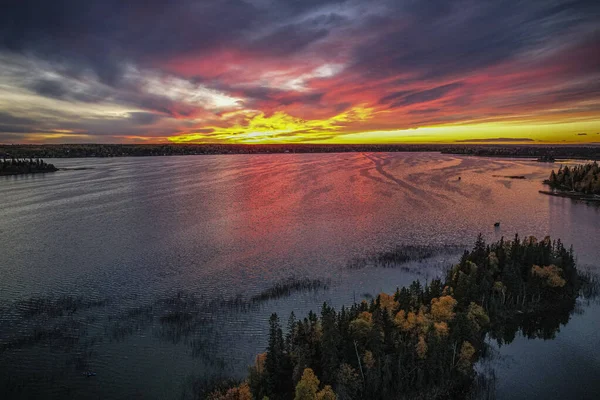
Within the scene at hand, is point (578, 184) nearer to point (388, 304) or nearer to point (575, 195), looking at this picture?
point (575, 195)

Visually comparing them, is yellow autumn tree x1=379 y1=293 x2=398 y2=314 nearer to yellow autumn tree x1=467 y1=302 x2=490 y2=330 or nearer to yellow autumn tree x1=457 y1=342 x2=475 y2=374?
yellow autumn tree x1=457 y1=342 x2=475 y2=374

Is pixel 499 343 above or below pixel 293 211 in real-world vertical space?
below

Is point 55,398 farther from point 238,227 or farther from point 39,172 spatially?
point 39,172

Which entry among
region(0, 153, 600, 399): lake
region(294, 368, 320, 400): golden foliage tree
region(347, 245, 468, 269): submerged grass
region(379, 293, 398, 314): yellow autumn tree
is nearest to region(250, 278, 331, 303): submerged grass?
region(0, 153, 600, 399): lake

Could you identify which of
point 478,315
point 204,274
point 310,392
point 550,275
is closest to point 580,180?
point 550,275

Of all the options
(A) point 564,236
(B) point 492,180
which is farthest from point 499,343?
(B) point 492,180

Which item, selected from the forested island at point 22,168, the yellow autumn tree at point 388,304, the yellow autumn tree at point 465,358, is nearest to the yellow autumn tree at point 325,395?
the yellow autumn tree at point 388,304

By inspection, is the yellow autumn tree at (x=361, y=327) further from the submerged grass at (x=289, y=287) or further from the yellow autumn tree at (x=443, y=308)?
the submerged grass at (x=289, y=287)
